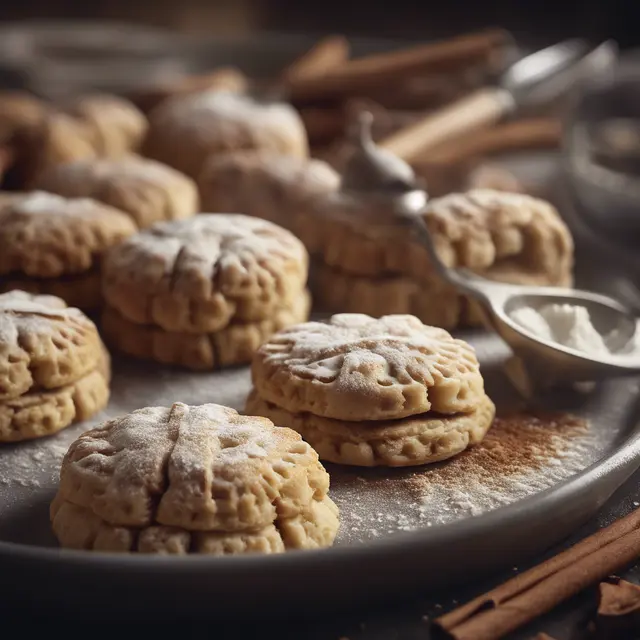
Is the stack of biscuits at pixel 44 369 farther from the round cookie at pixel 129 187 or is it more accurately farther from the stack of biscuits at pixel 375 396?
the round cookie at pixel 129 187

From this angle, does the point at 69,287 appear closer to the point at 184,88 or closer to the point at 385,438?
the point at 385,438

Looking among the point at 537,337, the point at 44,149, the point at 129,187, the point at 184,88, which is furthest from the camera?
the point at 184,88

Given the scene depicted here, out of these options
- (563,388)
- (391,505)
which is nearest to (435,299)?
(563,388)

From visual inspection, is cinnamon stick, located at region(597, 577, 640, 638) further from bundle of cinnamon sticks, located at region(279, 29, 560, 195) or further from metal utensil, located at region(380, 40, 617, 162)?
bundle of cinnamon sticks, located at region(279, 29, 560, 195)

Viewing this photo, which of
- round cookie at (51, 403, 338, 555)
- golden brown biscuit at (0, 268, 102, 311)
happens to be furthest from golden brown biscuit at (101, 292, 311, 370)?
round cookie at (51, 403, 338, 555)

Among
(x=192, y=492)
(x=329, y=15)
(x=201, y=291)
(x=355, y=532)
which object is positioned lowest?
(x=355, y=532)

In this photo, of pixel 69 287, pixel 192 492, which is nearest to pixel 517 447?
pixel 192 492

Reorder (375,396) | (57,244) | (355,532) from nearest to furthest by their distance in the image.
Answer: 1. (355,532)
2. (375,396)
3. (57,244)

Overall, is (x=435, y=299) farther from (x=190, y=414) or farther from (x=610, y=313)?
(x=190, y=414)
